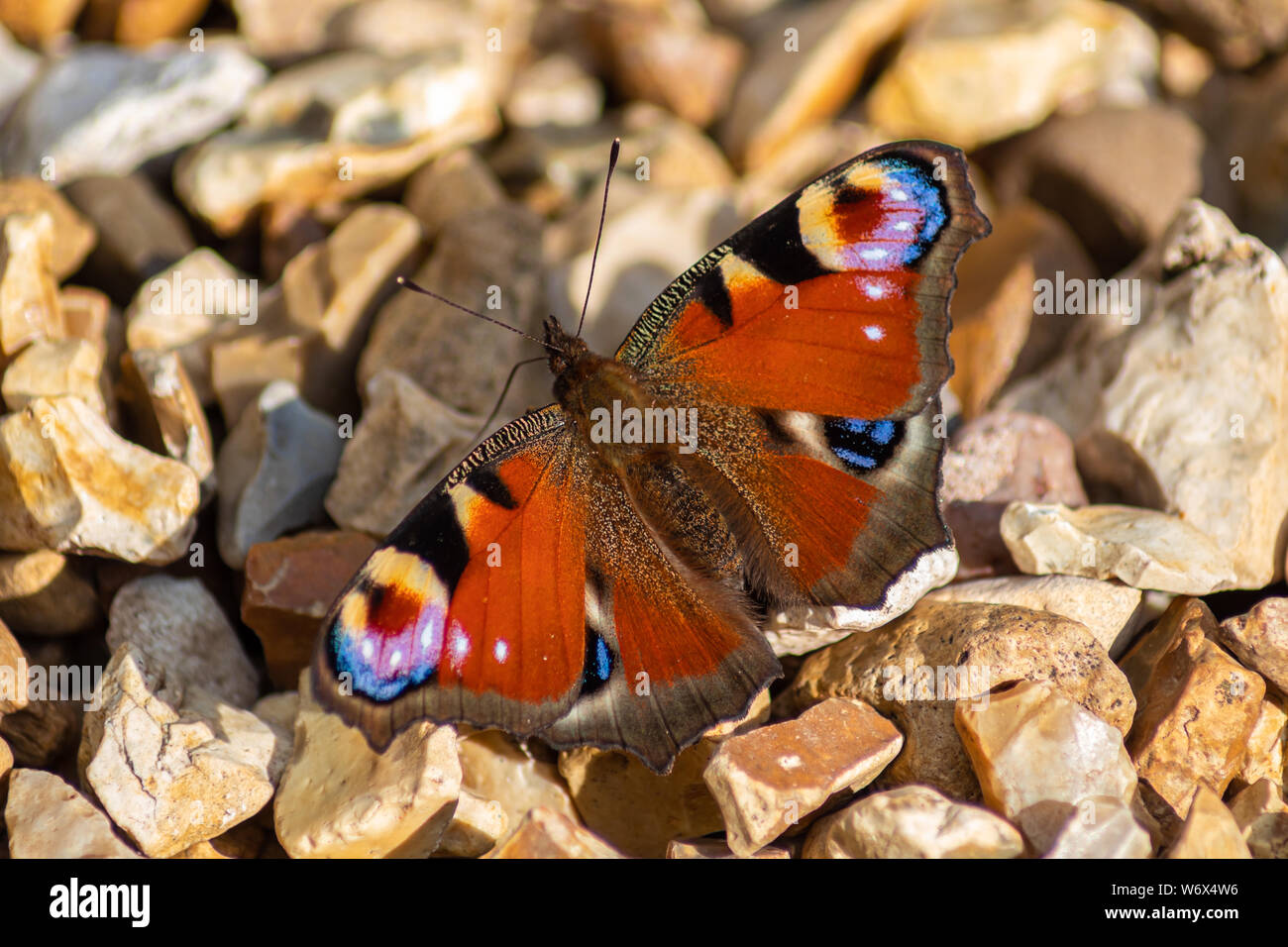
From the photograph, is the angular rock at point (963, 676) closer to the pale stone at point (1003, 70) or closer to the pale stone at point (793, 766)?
the pale stone at point (793, 766)

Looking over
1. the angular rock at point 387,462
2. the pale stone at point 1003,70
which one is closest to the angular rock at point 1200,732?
the angular rock at point 387,462

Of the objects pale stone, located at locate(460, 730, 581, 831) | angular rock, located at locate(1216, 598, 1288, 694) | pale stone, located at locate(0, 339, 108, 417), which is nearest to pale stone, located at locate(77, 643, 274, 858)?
pale stone, located at locate(460, 730, 581, 831)

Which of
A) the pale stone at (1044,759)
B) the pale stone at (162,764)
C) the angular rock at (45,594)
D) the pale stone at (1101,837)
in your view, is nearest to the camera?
the pale stone at (1101,837)

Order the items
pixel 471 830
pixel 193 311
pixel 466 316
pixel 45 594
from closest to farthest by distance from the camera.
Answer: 1. pixel 471 830
2. pixel 45 594
3. pixel 466 316
4. pixel 193 311

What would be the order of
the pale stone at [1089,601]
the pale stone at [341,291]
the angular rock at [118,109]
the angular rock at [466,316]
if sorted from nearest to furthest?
the pale stone at [1089,601] → the angular rock at [466,316] → the pale stone at [341,291] → the angular rock at [118,109]

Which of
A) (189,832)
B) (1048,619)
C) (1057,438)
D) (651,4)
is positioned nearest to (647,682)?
(1048,619)

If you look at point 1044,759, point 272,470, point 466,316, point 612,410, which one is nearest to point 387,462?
point 272,470

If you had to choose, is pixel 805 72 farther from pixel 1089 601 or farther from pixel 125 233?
pixel 125 233
